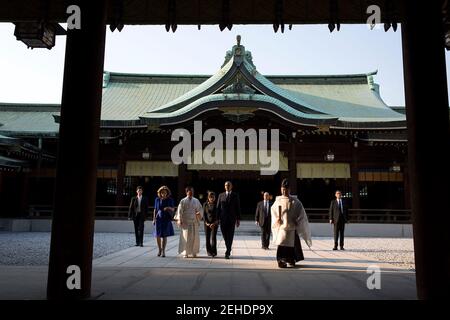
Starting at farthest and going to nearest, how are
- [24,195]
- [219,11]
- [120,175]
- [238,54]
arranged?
[24,195]
[120,175]
[238,54]
[219,11]

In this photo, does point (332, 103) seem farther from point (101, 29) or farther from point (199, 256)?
point (101, 29)

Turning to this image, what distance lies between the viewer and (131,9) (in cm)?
609

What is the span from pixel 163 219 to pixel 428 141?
6493mm

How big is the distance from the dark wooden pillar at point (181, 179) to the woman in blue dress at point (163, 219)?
7951 millimetres

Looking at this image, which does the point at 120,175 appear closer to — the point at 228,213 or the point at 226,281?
the point at 228,213

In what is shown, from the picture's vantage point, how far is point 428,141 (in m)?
4.02

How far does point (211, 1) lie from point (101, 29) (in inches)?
88.7

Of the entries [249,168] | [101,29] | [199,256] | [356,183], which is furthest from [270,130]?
[101,29]

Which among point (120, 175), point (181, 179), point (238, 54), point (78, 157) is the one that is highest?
point (238, 54)

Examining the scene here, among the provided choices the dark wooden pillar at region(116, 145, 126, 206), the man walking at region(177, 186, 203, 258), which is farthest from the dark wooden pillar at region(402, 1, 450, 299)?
the dark wooden pillar at region(116, 145, 126, 206)

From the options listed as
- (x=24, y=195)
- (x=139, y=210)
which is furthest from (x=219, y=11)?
(x=24, y=195)

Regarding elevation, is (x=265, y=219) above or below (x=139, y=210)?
below

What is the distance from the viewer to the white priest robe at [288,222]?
7301 mm

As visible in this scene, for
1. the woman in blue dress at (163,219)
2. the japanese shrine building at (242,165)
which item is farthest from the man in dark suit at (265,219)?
the japanese shrine building at (242,165)
